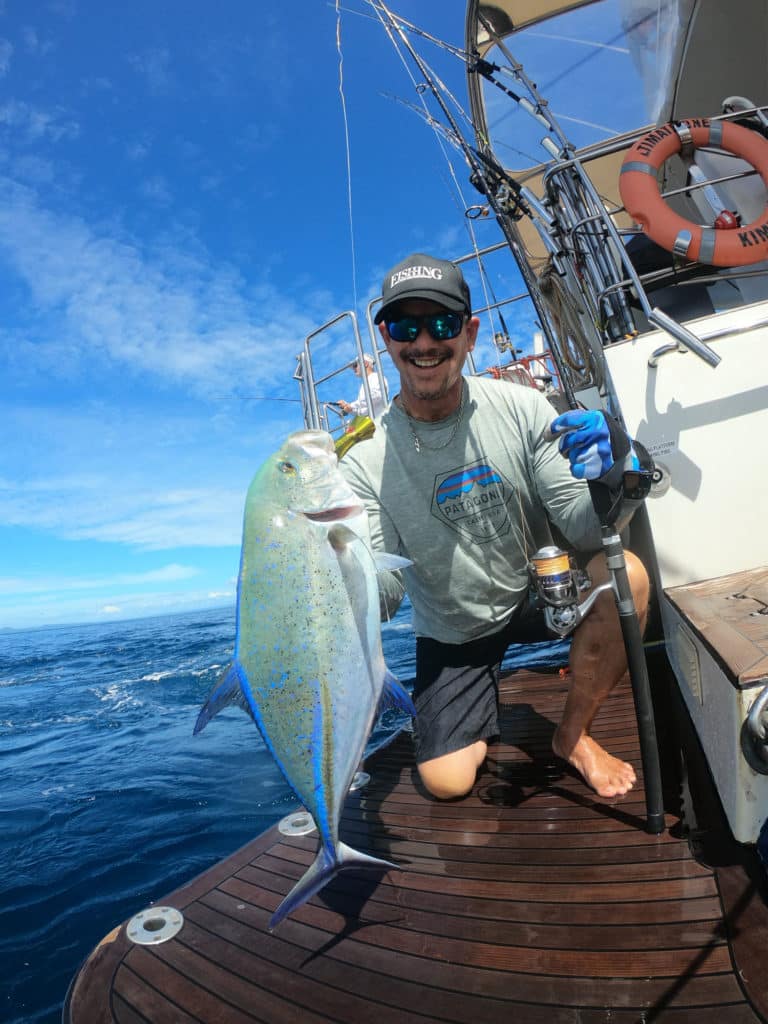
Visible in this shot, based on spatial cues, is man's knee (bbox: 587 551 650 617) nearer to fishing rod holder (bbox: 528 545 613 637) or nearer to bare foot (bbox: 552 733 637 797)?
fishing rod holder (bbox: 528 545 613 637)

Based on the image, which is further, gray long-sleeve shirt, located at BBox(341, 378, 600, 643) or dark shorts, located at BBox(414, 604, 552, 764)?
dark shorts, located at BBox(414, 604, 552, 764)

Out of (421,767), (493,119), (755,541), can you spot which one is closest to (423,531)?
(421,767)

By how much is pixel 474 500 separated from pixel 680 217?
2.41 metres

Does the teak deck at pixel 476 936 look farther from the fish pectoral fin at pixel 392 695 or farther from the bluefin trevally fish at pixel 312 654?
the fish pectoral fin at pixel 392 695

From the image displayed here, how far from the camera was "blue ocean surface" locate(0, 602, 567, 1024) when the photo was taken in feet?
9.08

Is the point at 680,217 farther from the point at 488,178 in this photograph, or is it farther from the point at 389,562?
the point at 389,562

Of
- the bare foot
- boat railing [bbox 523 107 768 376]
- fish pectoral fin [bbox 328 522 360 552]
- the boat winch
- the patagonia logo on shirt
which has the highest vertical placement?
boat railing [bbox 523 107 768 376]

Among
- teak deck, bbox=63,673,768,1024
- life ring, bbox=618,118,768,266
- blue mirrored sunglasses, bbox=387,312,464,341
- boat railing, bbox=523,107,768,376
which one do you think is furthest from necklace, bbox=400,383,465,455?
life ring, bbox=618,118,768,266

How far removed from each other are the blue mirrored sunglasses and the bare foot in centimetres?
194

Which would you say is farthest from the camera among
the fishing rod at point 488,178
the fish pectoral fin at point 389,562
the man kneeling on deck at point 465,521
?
the fishing rod at point 488,178

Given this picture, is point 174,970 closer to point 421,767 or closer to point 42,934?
point 421,767

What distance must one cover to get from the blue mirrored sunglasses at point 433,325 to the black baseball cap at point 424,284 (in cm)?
4

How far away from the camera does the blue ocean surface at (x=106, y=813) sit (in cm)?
277

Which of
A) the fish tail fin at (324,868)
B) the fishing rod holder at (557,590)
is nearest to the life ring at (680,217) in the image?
the fishing rod holder at (557,590)
